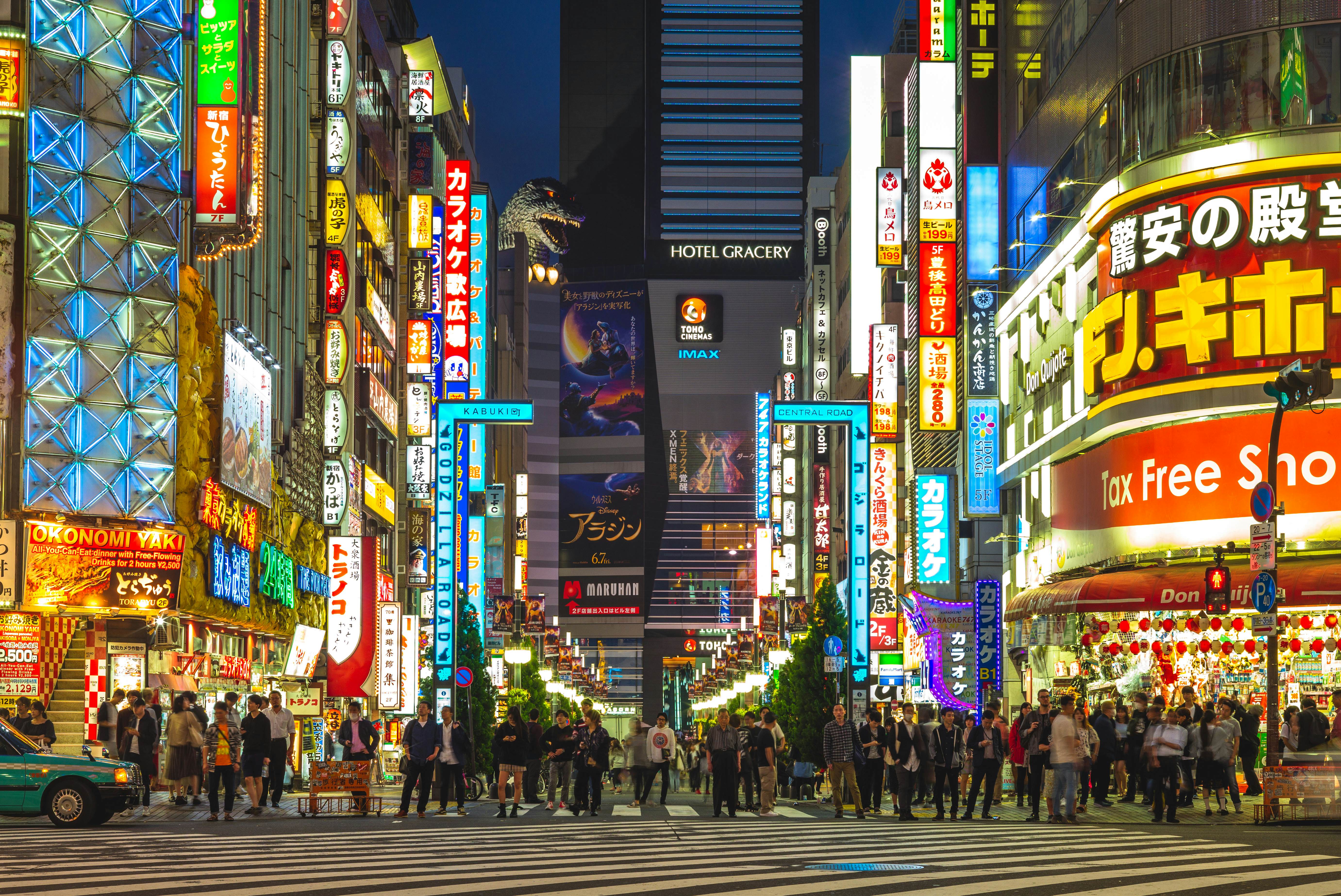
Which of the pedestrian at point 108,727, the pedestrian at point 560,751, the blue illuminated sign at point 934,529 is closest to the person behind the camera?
the pedestrian at point 108,727

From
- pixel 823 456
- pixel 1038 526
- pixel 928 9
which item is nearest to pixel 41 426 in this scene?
pixel 1038 526

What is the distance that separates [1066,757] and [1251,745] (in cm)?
578

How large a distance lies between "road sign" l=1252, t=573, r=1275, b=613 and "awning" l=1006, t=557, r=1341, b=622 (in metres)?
3.13

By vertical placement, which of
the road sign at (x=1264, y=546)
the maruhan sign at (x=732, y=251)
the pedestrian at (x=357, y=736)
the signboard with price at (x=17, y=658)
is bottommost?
the pedestrian at (x=357, y=736)

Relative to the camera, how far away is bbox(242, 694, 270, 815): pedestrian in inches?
997

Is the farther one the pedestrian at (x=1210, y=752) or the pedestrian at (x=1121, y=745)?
the pedestrian at (x=1121, y=745)

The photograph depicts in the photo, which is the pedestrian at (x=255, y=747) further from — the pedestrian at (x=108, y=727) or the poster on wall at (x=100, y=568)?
the poster on wall at (x=100, y=568)

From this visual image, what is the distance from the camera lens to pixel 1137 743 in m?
28.5

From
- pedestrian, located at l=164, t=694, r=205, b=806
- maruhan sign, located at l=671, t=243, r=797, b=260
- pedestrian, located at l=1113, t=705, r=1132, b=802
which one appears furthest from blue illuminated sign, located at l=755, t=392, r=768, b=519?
pedestrian, located at l=164, t=694, r=205, b=806

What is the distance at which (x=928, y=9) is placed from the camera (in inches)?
1980

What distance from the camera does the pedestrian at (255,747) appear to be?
25.3 meters

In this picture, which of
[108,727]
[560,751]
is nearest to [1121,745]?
[560,751]

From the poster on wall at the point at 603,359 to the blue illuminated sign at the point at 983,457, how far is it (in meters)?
116

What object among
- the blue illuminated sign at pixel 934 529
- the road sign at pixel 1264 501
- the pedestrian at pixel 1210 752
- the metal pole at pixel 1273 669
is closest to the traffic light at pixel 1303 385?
the metal pole at pixel 1273 669
